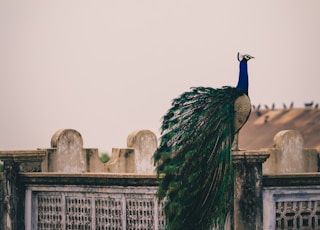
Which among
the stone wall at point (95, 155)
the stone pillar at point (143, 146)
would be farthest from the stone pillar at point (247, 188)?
the stone pillar at point (143, 146)

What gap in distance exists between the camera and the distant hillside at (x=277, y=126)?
70.5 m

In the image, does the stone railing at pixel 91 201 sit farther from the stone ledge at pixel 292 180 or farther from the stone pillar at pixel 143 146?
the stone pillar at pixel 143 146

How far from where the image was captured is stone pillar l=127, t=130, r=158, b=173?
2466 cm

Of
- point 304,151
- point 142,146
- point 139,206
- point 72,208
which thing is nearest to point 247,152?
point 139,206

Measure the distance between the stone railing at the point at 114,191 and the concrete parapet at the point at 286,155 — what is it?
97.4 inches

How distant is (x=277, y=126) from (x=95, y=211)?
5383cm

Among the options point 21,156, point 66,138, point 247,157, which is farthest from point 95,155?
point 247,157

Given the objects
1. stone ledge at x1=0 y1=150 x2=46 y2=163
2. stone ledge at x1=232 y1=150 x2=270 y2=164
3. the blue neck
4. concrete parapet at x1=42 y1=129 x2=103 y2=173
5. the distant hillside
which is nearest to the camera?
stone ledge at x1=232 y1=150 x2=270 y2=164

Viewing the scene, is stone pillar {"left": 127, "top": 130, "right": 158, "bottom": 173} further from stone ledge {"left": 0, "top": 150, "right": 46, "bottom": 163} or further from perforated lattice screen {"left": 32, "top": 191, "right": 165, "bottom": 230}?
perforated lattice screen {"left": 32, "top": 191, "right": 165, "bottom": 230}

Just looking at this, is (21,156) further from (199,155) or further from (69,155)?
(199,155)

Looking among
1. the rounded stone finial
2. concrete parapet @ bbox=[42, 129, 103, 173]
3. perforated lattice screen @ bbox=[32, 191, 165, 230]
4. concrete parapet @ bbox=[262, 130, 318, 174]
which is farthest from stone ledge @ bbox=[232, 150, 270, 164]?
concrete parapet @ bbox=[262, 130, 318, 174]

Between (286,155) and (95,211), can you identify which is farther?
(286,155)

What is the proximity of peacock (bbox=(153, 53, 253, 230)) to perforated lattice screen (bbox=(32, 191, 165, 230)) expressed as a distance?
0.56 metres

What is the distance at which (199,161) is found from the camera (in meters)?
19.6
